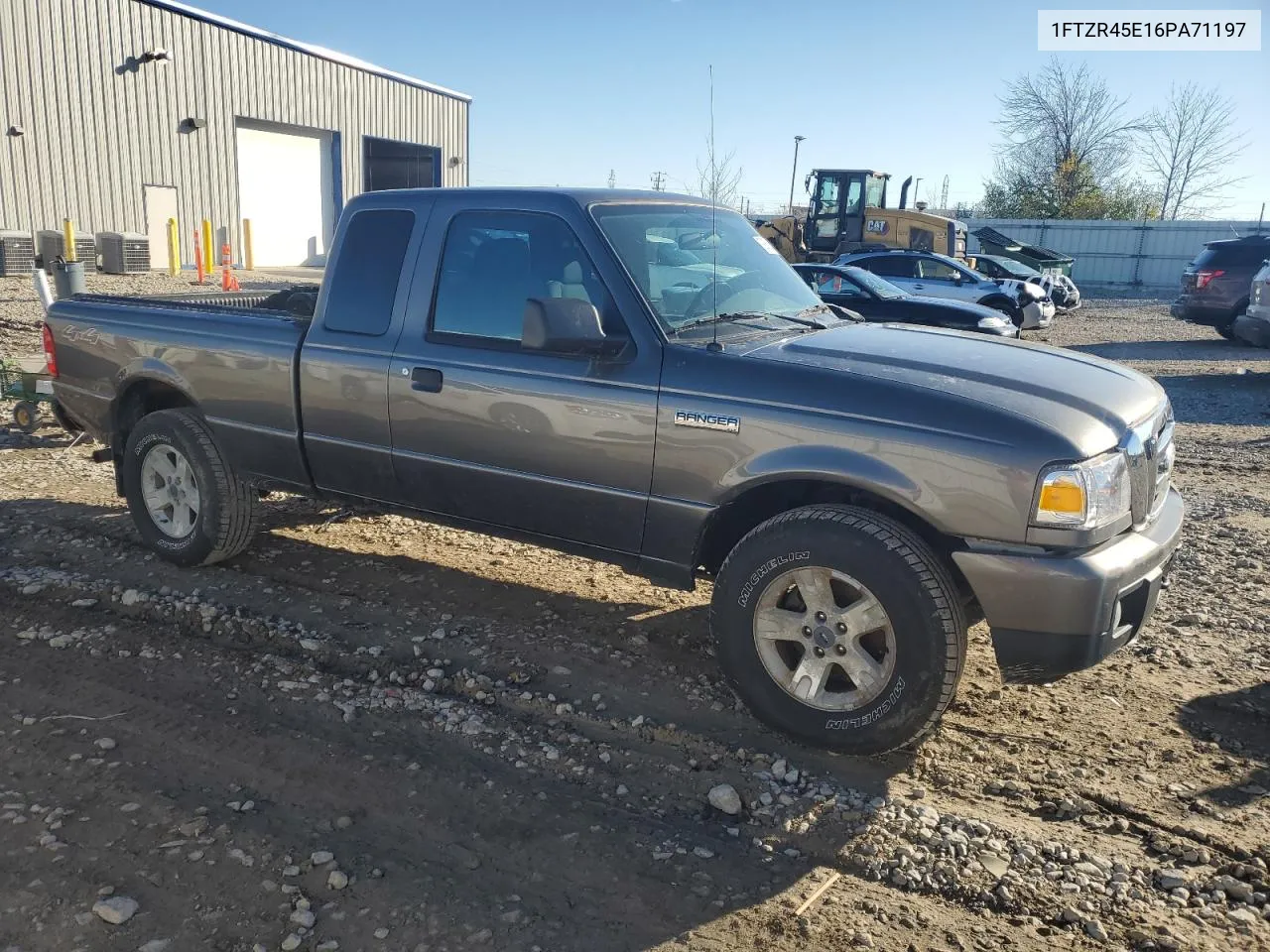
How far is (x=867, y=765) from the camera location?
11.9 feet

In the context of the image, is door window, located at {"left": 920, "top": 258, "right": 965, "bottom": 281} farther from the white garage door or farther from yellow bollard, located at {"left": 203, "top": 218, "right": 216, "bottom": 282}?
the white garage door

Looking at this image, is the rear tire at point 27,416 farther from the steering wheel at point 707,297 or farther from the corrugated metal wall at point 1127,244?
the corrugated metal wall at point 1127,244

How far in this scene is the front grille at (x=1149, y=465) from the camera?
348cm

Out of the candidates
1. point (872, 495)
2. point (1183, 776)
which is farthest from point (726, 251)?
point (1183, 776)

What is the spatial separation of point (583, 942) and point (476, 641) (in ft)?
6.66

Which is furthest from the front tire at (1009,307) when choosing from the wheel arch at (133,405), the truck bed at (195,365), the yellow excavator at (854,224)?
the wheel arch at (133,405)

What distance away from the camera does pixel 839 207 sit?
1016 inches

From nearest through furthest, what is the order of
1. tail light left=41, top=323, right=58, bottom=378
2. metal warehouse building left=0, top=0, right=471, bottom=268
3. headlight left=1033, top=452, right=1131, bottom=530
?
headlight left=1033, top=452, right=1131, bottom=530, tail light left=41, top=323, right=58, bottom=378, metal warehouse building left=0, top=0, right=471, bottom=268

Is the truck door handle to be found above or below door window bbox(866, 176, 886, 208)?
below

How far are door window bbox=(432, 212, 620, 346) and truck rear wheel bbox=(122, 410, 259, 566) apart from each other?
5.50 feet

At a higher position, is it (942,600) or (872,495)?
(872,495)

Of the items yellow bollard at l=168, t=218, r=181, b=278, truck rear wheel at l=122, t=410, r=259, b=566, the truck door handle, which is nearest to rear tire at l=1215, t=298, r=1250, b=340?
the truck door handle

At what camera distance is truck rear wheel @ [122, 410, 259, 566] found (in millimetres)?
5262

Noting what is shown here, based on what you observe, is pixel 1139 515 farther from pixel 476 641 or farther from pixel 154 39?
pixel 154 39
